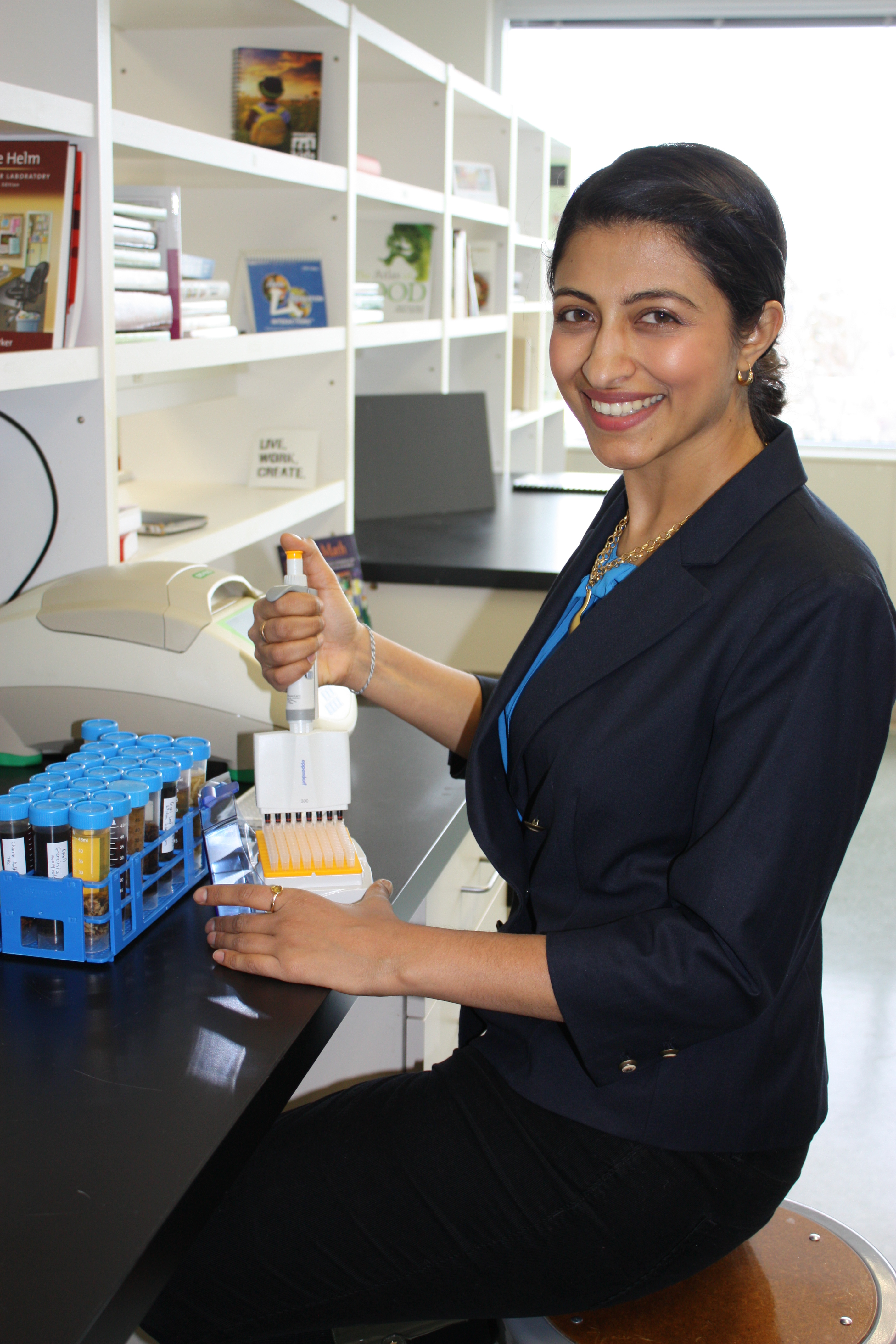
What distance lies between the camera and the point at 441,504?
3.60m

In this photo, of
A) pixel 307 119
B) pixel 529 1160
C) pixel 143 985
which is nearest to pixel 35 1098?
pixel 143 985

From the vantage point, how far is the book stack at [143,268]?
5.21 feet

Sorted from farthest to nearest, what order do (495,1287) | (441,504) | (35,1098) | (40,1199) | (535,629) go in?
(441,504) < (535,629) < (495,1287) < (35,1098) < (40,1199)

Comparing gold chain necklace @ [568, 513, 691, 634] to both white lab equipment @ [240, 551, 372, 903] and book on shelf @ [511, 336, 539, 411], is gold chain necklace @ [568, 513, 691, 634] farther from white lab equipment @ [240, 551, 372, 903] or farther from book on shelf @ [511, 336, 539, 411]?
book on shelf @ [511, 336, 539, 411]

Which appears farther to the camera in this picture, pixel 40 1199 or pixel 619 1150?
pixel 619 1150

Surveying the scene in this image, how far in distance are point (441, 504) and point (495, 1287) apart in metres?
2.81

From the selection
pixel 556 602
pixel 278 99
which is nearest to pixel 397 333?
pixel 278 99

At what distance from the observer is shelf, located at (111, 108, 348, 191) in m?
1.49

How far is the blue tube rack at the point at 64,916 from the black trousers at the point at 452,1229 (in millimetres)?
239

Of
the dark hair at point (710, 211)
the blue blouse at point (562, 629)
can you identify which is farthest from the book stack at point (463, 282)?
the dark hair at point (710, 211)

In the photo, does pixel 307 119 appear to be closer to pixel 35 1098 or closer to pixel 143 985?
pixel 143 985

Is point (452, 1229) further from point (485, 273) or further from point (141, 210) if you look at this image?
point (485, 273)

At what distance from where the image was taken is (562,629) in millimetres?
1281

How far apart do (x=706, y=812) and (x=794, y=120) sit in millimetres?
5237
